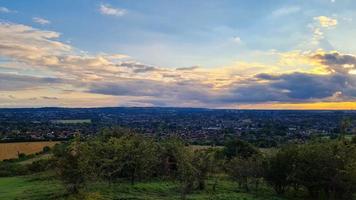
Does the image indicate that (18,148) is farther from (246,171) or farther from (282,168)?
(282,168)

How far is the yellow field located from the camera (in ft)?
387

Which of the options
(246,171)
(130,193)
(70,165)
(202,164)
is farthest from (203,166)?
(70,165)

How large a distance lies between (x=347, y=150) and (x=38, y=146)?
100.0 m

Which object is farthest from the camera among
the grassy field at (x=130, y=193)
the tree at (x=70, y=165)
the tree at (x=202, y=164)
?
the tree at (x=202, y=164)

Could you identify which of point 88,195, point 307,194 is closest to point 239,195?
point 307,194

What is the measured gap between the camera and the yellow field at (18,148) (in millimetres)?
117938

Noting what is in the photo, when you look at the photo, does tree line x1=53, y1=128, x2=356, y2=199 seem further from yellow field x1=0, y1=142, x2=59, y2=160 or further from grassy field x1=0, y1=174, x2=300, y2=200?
yellow field x1=0, y1=142, x2=59, y2=160

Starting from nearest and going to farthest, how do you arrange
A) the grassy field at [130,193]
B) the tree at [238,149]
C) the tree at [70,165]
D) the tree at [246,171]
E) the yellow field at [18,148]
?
1. the tree at [70,165]
2. the grassy field at [130,193]
3. the tree at [246,171]
4. the tree at [238,149]
5. the yellow field at [18,148]

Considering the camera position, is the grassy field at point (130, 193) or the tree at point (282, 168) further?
the tree at point (282, 168)

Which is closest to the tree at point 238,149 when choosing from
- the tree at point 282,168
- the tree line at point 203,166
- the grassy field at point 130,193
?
the tree line at point 203,166

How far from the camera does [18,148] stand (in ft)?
425

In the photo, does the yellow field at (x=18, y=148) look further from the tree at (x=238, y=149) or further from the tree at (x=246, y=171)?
the tree at (x=246, y=171)

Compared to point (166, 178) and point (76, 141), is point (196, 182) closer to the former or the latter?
point (166, 178)

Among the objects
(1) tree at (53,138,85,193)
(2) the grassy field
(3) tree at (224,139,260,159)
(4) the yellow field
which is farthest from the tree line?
(4) the yellow field
